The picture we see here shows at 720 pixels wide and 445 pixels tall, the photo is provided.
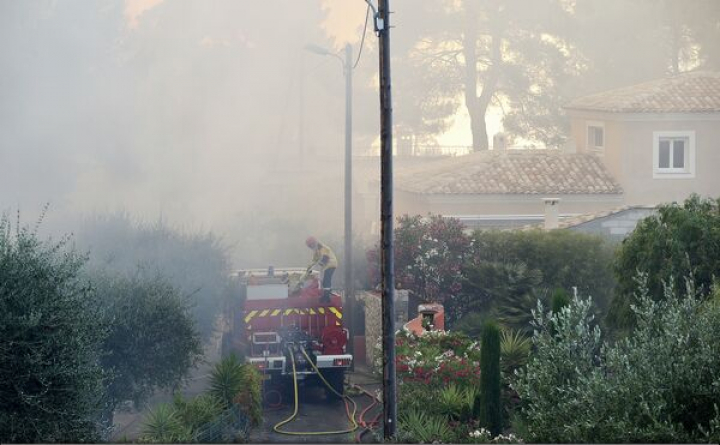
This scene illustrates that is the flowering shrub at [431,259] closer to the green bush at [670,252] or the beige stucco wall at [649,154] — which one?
the green bush at [670,252]

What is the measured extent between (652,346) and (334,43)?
5781 centimetres

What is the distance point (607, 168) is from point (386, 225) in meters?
32.2

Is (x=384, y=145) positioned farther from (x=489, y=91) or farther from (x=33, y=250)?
(x=489, y=91)

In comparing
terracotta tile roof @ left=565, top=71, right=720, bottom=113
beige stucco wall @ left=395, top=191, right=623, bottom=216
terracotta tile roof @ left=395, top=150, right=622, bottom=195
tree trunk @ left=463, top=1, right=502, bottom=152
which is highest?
tree trunk @ left=463, top=1, right=502, bottom=152

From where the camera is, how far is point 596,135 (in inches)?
1953

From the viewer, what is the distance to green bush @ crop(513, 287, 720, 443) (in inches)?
486

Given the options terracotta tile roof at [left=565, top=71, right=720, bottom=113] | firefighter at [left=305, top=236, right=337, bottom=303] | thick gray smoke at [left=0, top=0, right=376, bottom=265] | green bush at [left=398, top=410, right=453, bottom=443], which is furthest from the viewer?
thick gray smoke at [left=0, top=0, right=376, bottom=265]

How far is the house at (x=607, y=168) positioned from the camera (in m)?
44.2

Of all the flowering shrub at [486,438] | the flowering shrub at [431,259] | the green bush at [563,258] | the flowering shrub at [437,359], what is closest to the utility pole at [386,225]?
the flowering shrub at [486,438]

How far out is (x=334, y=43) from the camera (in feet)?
228

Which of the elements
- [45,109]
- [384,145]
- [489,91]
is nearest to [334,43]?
[489,91]

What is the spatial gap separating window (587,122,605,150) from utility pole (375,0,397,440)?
32972 millimetres

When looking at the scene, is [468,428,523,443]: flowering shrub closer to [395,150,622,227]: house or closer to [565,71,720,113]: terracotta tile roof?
[395,150,622,227]: house

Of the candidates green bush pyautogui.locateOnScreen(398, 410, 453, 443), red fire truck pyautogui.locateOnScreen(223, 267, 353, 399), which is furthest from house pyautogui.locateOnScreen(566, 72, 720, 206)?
green bush pyautogui.locateOnScreen(398, 410, 453, 443)
